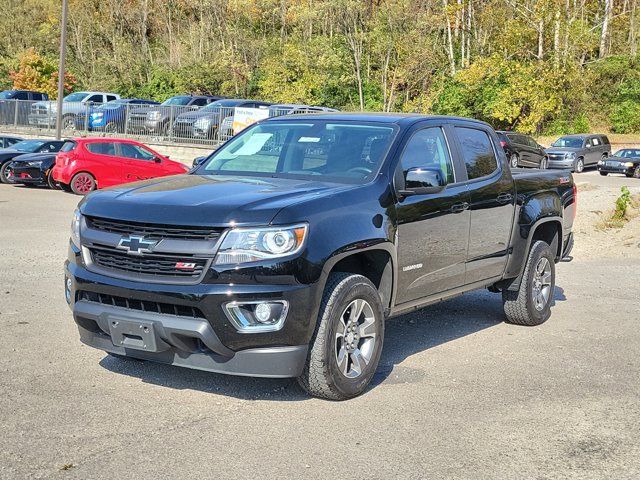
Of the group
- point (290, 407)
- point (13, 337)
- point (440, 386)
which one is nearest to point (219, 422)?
point (290, 407)

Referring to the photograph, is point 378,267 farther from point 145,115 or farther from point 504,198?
point 145,115

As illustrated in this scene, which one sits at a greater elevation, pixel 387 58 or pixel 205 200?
pixel 387 58

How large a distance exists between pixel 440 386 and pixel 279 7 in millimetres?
56503

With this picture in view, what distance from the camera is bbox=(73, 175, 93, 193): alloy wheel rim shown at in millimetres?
21953

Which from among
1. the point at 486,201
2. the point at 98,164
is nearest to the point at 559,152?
the point at 98,164

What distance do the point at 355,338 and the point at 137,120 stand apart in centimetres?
3160

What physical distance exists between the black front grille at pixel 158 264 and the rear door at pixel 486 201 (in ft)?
8.78

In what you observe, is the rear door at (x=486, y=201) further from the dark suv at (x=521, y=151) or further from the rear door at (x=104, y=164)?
the dark suv at (x=521, y=151)

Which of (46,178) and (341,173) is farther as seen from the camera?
(46,178)

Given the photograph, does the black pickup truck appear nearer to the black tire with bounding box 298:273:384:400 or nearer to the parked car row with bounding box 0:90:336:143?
the black tire with bounding box 298:273:384:400

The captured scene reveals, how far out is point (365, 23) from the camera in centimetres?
5316

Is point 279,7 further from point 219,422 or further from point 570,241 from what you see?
point 219,422

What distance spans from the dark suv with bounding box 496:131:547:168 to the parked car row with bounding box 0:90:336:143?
23.7ft

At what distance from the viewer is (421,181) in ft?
20.6
